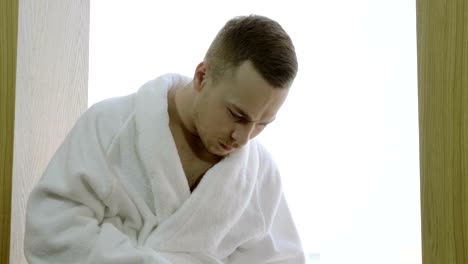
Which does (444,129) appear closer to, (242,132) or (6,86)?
(242,132)

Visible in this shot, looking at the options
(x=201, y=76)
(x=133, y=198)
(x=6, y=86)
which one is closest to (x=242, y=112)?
(x=201, y=76)

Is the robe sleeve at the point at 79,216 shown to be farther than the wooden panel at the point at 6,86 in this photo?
No

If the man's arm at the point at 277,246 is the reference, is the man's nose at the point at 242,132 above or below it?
above

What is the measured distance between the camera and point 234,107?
117 centimetres

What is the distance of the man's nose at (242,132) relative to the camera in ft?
3.93

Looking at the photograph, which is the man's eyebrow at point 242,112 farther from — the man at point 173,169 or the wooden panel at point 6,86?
the wooden panel at point 6,86

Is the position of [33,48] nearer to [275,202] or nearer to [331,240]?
[275,202]

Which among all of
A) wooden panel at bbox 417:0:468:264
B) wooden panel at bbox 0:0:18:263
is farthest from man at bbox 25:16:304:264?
wooden panel at bbox 417:0:468:264

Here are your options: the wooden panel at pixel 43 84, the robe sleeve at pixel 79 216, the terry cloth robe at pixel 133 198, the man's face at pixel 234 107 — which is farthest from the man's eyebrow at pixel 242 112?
the wooden panel at pixel 43 84

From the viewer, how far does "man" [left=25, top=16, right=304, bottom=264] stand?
1.17 metres

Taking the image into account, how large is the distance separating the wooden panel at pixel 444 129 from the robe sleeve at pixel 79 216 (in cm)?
41

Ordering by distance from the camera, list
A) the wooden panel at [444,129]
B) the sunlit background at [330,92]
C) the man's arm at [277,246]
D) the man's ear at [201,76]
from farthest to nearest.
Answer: the sunlit background at [330,92]
the man's arm at [277,246]
the man's ear at [201,76]
the wooden panel at [444,129]

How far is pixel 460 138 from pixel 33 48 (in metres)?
0.83

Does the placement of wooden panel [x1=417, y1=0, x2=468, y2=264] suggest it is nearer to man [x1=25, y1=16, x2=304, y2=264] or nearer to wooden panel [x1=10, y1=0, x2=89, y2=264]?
man [x1=25, y1=16, x2=304, y2=264]
